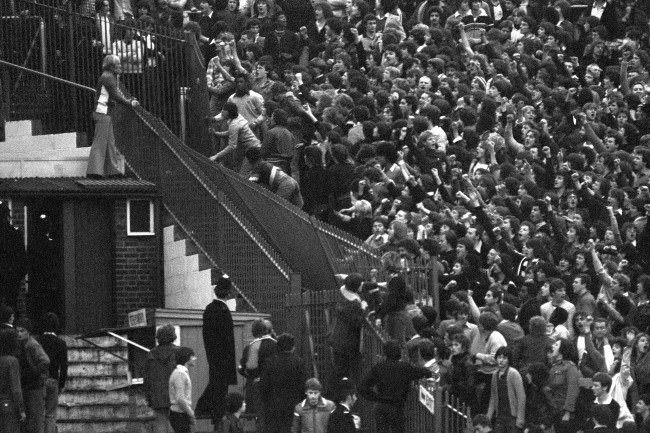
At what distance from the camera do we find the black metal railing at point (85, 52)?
32.7 meters

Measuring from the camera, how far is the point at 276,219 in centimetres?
2961

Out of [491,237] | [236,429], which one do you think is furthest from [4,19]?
[236,429]

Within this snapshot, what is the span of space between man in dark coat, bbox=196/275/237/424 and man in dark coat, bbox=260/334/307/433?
4.07ft

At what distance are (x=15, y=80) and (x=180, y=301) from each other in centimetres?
450

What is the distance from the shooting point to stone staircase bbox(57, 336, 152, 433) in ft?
89.7

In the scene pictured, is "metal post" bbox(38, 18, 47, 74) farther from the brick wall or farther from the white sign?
the white sign

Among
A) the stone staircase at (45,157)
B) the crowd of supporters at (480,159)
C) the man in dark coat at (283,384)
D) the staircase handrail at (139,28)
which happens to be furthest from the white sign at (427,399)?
the staircase handrail at (139,28)

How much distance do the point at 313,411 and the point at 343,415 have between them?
1.25 feet

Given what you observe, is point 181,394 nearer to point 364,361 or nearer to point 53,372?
point 53,372

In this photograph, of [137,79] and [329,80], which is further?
[329,80]

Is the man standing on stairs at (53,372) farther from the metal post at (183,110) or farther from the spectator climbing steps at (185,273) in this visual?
the metal post at (183,110)

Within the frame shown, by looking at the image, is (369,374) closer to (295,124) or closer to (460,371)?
(460,371)

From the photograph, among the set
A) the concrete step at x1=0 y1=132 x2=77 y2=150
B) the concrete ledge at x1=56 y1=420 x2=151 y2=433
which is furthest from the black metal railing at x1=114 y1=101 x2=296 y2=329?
the concrete ledge at x1=56 y1=420 x2=151 y2=433

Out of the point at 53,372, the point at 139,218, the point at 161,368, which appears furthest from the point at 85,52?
the point at 161,368
